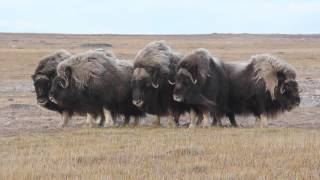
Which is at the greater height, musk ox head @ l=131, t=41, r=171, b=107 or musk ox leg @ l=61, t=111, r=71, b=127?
musk ox head @ l=131, t=41, r=171, b=107

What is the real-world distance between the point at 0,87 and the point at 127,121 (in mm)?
10844

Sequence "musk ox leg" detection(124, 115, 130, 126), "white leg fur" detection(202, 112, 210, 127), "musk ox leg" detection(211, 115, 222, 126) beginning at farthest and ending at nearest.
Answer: "musk ox leg" detection(124, 115, 130, 126), "musk ox leg" detection(211, 115, 222, 126), "white leg fur" detection(202, 112, 210, 127)

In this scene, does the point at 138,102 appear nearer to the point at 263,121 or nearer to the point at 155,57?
the point at 155,57

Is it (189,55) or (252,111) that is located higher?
(189,55)

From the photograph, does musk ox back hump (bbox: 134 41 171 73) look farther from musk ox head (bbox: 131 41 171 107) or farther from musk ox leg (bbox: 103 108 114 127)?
musk ox leg (bbox: 103 108 114 127)

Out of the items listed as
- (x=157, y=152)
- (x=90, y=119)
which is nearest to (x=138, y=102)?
(x=90, y=119)

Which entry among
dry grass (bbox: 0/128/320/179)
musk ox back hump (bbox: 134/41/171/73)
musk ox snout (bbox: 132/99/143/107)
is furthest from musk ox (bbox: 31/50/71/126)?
dry grass (bbox: 0/128/320/179)

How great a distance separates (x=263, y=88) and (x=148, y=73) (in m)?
1.95

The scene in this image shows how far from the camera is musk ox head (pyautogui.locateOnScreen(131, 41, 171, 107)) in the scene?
11859 millimetres

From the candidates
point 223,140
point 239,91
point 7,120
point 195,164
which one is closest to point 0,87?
point 7,120

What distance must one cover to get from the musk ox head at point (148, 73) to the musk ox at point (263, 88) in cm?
116

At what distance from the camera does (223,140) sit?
902cm

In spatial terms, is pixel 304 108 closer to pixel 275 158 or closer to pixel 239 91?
pixel 239 91

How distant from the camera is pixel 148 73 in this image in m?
11.9
